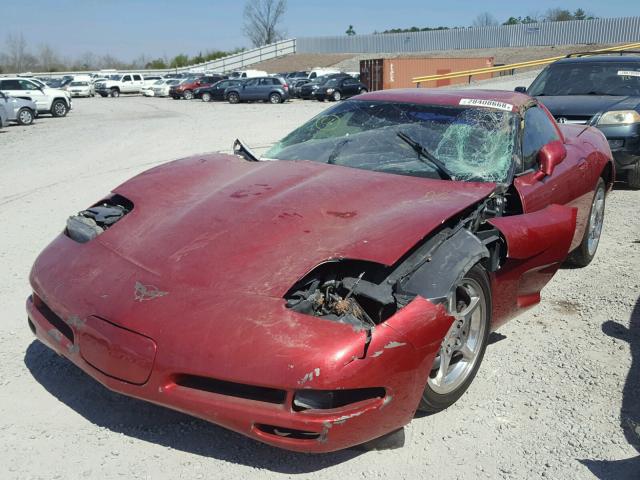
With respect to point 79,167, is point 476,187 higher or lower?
higher

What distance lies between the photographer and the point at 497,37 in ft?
186

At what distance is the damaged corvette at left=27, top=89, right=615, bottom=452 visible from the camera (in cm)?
241

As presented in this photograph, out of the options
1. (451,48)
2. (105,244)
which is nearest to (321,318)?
(105,244)

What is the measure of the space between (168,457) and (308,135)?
252 centimetres

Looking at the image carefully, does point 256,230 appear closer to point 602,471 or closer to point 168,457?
point 168,457

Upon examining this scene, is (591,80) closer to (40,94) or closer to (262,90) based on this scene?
(40,94)

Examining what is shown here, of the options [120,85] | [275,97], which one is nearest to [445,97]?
[275,97]

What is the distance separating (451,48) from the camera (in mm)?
60531

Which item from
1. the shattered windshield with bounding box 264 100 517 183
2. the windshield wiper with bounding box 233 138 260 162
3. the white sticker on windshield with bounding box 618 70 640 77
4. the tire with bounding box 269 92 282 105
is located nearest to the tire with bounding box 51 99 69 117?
the tire with bounding box 269 92 282 105

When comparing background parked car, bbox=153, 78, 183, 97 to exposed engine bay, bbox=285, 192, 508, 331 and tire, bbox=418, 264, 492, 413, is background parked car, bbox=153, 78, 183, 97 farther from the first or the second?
exposed engine bay, bbox=285, 192, 508, 331

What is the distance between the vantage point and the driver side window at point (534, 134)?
4156mm

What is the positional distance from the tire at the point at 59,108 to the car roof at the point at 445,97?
22.7 m

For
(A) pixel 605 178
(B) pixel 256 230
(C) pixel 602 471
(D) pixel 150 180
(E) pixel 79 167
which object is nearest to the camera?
(C) pixel 602 471

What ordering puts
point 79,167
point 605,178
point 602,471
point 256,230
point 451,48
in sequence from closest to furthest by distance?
point 602,471 < point 256,230 < point 605,178 < point 79,167 < point 451,48
